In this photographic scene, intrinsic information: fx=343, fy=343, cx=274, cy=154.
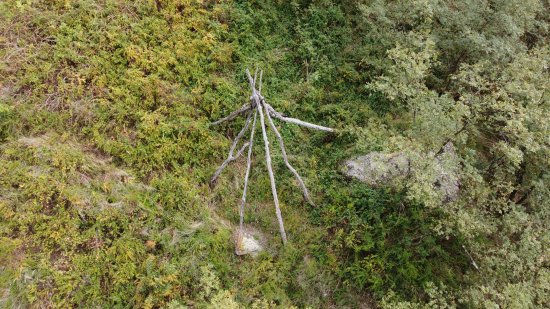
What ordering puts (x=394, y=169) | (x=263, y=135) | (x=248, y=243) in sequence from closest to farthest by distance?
(x=263, y=135)
(x=248, y=243)
(x=394, y=169)

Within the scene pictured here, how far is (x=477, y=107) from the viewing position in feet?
21.2

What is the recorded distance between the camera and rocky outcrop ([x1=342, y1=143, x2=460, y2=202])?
6.74m

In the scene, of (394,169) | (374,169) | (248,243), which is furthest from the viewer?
(374,169)

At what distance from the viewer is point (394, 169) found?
7.90 m

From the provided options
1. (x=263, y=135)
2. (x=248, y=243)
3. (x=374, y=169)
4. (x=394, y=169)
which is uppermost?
(x=263, y=135)

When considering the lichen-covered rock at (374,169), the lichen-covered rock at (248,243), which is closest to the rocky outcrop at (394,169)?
the lichen-covered rock at (374,169)

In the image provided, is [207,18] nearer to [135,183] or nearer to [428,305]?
[135,183]

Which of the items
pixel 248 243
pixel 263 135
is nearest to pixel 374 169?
pixel 263 135

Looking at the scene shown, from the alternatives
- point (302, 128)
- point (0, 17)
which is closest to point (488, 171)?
point (302, 128)

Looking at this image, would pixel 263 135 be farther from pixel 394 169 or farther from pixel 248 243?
pixel 394 169

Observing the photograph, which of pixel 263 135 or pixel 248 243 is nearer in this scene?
pixel 263 135

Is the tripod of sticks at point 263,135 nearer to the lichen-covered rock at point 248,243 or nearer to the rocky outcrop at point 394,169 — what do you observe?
the lichen-covered rock at point 248,243

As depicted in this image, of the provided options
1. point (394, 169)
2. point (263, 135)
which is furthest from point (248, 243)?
point (394, 169)

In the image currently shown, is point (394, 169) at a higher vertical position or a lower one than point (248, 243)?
higher
